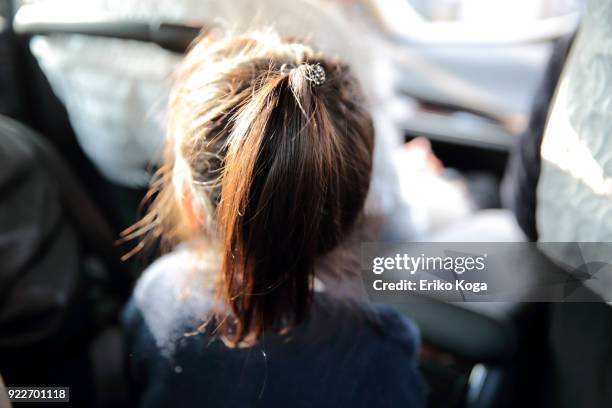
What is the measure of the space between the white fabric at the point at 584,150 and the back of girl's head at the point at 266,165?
23cm

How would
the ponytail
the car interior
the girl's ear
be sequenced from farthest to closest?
the car interior < the girl's ear < the ponytail

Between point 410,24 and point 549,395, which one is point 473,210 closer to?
point 549,395

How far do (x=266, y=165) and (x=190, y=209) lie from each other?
20 centimetres

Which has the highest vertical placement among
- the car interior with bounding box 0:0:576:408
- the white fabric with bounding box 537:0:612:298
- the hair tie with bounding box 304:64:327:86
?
the hair tie with bounding box 304:64:327:86

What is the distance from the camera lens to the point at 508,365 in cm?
89

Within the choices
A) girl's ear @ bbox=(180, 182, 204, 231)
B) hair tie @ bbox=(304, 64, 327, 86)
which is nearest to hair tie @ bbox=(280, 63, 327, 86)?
hair tie @ bbox=(304, 64, 327, 86)

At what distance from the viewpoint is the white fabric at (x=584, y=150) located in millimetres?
580

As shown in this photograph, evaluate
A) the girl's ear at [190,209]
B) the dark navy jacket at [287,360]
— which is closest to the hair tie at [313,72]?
the girl's ear at [190,209]

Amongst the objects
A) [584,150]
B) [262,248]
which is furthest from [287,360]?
[584,150]

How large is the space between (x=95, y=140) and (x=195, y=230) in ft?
1.22

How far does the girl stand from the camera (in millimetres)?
557

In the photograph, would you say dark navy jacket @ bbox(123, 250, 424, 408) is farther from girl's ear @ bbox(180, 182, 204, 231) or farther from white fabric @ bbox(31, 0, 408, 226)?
white fabric @ bbox(31, 0, 408, 226)

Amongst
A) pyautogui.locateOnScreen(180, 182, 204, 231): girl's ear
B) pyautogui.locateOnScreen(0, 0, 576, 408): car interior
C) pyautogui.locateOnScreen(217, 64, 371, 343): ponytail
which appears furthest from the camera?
pyautogui.locateOnScreen(0, 0, 576, 408): car interior
